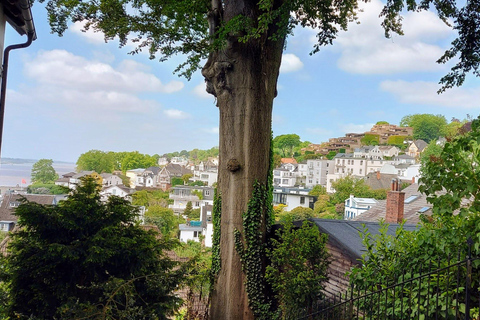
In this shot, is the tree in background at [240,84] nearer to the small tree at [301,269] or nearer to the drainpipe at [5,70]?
the small tree at [301,269]

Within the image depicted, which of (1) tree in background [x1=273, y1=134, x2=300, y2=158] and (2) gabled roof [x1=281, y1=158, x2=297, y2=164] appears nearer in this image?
(2) gabled roof [x1=281, y1=158, x2=297, y2=164]

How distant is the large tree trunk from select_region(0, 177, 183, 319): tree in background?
64.4 inches

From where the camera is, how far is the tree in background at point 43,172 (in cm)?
5022

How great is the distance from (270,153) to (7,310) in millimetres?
4993

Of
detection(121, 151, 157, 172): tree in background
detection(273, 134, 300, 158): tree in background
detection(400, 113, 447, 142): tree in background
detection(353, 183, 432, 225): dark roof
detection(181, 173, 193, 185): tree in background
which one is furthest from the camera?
detection(273, 134, 300, 158): tree in background

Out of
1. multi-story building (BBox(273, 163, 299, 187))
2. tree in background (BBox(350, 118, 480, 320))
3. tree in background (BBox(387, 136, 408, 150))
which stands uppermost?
tree in background (BBox(387, 136, 408, 150))

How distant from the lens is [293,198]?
1807 inches

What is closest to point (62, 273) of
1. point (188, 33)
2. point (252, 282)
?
point (252, 282)

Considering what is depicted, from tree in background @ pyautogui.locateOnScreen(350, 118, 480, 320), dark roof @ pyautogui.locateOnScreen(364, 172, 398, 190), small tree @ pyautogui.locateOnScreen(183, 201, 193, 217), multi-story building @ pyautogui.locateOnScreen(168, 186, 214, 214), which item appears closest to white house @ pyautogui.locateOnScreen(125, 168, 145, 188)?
multi-story building @ pyautogui.locateOnScreen(168, 186, 214, 214)

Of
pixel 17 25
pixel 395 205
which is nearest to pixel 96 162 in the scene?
pixel 395 205

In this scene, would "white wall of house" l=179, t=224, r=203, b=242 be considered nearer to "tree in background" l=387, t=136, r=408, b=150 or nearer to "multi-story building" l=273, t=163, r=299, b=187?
"multi-story building" l=273, t=163, r=299, b=187

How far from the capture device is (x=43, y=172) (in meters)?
50.4

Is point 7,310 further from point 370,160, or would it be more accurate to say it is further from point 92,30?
point 370,160

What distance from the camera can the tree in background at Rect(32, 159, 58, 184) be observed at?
165 feet
